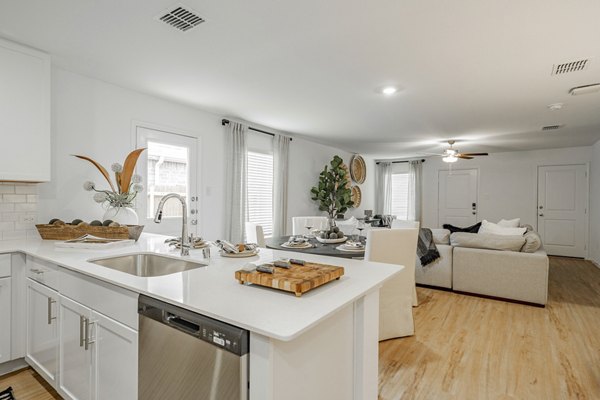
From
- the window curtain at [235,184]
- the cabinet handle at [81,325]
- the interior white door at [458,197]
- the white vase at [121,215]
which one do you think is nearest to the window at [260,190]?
the window curtain at [235,184]

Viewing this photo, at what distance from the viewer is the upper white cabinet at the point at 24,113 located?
2287 mm

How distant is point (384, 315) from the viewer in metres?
2.70

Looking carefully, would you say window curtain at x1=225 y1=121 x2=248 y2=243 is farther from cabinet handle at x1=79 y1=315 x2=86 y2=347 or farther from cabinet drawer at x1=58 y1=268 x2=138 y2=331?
cabinet handle at x1=79 y1=315 x2=86 y2=347

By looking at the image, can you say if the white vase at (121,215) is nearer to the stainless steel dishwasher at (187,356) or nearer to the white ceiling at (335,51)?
the white ceiling at (335,51)

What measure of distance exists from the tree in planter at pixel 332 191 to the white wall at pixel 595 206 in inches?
182

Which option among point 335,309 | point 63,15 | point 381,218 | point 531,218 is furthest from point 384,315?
point 531,218

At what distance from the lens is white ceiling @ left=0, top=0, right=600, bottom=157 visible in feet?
6.19

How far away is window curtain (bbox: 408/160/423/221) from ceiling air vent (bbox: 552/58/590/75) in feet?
18.9

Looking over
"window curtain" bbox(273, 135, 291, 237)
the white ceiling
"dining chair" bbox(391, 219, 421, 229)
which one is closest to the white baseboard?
the white ceiling

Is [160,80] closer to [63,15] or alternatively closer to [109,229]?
[63,15]

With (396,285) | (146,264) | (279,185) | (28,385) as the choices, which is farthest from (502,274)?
(28,385)

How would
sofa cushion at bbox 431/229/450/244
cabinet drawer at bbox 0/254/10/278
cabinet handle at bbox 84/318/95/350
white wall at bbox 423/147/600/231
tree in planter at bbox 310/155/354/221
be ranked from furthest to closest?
1. white wall at bbox 423/147/600/231
2. tree in planter at bbox 310/155/354/221
3. sofa cushion at bbox 431/229/450/244
4. cabinet drawer at bbox 0/254/10/278
5. cabinet handle at bbox 84/318/95/350

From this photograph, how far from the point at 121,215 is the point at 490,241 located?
4011 millimetres

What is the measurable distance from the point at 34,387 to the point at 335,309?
2.29 m
